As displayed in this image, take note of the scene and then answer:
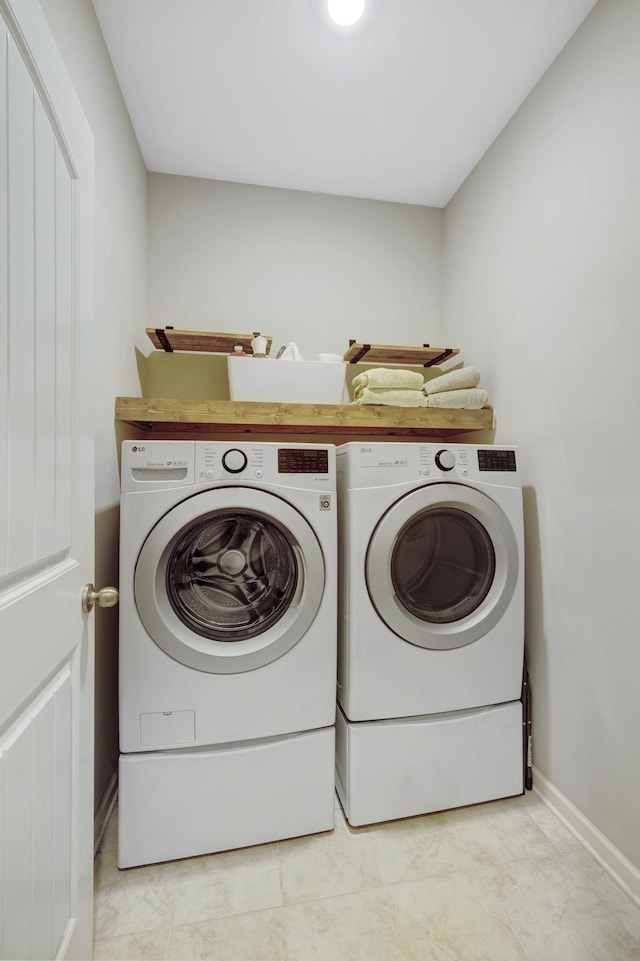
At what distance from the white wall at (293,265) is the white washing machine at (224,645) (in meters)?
1.09

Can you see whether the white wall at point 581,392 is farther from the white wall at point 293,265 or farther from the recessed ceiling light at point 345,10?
the recessed ceiling light at point 345,10

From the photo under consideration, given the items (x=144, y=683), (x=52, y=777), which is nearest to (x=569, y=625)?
(x=144, y=683)

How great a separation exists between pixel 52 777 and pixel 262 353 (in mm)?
1530

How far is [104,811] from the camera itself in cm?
142

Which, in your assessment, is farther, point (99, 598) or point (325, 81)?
point (325, 81)

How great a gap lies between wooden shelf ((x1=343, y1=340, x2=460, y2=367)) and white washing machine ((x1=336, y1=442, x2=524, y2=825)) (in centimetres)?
71

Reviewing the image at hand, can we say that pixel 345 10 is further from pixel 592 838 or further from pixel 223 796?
pixel 592 838

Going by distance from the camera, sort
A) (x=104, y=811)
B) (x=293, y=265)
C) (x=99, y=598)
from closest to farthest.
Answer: (x=99, y=598) → (x=104, y=811) → (x=293, y=265)

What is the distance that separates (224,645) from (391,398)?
113 centimetres

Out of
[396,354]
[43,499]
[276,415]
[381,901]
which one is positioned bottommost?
[381,901]

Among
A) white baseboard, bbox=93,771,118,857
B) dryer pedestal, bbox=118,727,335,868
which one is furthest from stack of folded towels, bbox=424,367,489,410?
white baseboard, bbox=93,771,118,857

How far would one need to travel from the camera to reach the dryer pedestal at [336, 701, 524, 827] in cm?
138

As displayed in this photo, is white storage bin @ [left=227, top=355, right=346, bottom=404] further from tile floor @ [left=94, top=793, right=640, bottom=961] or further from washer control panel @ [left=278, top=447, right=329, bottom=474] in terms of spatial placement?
tile floor @ [left=94, top=793, right=640, bottom=961]

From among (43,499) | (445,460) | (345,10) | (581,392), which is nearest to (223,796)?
(43,499)
